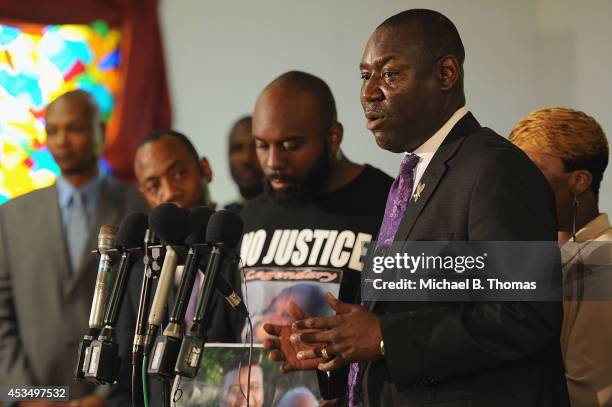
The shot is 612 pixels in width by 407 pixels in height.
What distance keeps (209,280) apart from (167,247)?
0.70 ft

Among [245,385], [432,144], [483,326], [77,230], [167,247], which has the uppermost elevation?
[432,144]

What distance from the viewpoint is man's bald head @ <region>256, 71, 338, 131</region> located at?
3656 millimetres

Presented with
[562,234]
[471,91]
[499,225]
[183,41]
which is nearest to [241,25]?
[183,41]

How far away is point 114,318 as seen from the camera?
99.1 inches

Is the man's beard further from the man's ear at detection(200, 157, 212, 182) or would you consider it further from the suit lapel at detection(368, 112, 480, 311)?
the suit lapel at detection(368, 112, 480, 311)

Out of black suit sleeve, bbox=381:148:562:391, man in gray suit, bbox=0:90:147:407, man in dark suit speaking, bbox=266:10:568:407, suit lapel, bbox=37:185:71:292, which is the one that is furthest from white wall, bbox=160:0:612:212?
black suit sleeve, bbox=381:148:562:391

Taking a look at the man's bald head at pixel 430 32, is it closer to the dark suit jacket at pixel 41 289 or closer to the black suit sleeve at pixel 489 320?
the black suit sleeve at pixel 489 320

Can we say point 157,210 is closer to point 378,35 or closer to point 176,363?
point 176,363

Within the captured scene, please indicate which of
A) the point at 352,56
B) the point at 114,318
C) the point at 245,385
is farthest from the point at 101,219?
the point at 352,56

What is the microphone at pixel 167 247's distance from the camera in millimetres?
2383

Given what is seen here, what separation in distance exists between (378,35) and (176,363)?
3.44 feet

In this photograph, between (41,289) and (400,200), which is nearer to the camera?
(400,200)

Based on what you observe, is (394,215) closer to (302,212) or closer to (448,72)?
(448,72)

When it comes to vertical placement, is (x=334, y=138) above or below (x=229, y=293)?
above
